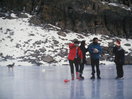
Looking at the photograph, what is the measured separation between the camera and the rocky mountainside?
69.3m

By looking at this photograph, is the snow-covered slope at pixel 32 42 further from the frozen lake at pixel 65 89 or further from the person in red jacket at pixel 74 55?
the frozen lake at pixel 65 89

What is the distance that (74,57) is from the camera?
49.4ft

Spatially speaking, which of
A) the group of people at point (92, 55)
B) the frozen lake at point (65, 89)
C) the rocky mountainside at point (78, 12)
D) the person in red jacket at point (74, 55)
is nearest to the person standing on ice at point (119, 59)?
the group of people at point (92, 55)

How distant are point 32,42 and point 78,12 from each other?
20.0m

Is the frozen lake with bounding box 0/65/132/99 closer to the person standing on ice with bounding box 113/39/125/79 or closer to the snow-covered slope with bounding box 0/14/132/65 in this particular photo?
the person standing on ice with bounding box 113/39/125/79

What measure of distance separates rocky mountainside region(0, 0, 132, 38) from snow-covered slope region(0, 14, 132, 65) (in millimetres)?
4448

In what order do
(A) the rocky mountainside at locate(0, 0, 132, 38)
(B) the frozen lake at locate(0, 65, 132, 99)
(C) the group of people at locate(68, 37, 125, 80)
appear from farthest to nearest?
(A) the rocky mountainside at locate(0, 0, 132, 38)
(C) the group of people at locate(68, 37, 125, 80)
(B) the frozen lake at locate(0, 65, 132, 99)

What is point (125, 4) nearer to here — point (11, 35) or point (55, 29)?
point (55, 29)

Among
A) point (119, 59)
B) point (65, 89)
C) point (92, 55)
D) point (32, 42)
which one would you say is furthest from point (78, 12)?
point (65, 89)

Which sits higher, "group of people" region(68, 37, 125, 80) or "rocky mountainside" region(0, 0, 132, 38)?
"rocky mountainside" region(0, 0, 132, 38)

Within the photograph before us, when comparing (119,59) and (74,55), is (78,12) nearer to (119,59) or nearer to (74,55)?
(119,59)

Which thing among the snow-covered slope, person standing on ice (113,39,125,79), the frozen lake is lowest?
the frozen lake

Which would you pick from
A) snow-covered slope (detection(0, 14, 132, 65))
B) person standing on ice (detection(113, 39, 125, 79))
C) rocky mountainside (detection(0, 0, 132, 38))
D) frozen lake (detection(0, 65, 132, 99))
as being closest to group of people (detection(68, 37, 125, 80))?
person standing on ice (detection(113, 39, 125, 79))

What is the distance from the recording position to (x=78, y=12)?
70.6 meters
